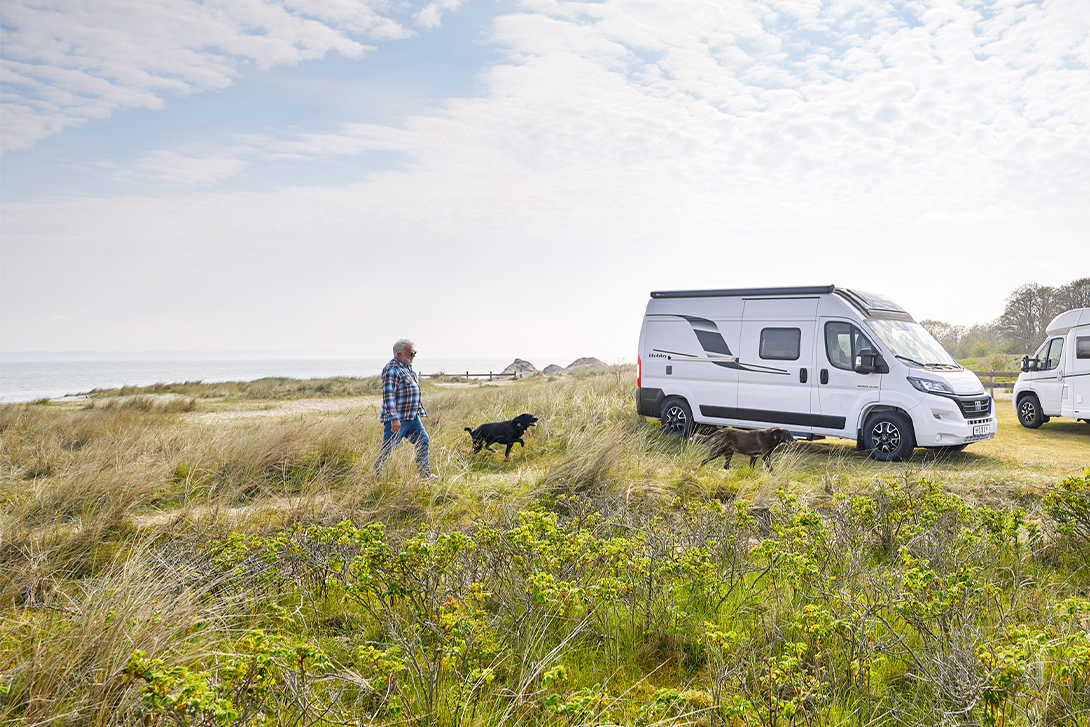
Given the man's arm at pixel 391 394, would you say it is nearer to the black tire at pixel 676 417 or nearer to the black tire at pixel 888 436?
the black tire at pixel 676 417

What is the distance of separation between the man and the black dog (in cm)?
127

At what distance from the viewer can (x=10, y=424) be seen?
480 inches

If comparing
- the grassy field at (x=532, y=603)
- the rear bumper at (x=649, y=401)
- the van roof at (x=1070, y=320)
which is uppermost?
the van roof at (x=1070, y=320)

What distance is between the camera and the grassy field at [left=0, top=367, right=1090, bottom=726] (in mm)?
2594

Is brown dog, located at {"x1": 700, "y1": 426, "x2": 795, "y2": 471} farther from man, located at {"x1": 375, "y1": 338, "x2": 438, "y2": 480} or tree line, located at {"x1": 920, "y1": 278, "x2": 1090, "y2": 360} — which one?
tree line, located at {"x1": 920, "y1": 278, "x2": 1090, "y2": 360}

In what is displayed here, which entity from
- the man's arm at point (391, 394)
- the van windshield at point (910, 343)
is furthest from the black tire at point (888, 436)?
the man's arm at point (391, 394)

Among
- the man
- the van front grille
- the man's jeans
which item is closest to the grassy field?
the man's jeans

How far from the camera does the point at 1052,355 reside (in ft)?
44.0

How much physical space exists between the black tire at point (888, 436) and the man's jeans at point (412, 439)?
22.9ft

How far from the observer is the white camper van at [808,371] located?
9.26m

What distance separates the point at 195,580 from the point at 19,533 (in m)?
2.26

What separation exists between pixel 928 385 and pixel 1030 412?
288 inches

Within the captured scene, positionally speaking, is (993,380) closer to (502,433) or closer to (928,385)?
(928,385)

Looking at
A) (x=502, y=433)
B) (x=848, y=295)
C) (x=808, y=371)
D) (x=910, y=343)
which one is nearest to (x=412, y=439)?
(x=502, y=433)
